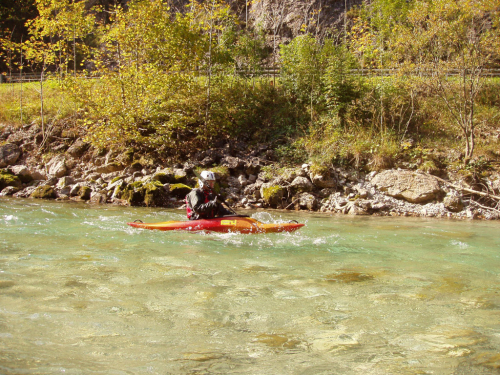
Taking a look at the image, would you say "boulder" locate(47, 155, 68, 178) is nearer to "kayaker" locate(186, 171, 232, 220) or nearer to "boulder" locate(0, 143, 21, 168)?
"boulder" locate(0, 143, 21, 168)

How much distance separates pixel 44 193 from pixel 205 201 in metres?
6.94

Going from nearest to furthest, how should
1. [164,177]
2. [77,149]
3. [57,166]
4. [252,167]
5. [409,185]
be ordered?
[409,185], [164,177], [252,167], [57,166], [77,149]

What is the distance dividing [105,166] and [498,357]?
12095 millimetres

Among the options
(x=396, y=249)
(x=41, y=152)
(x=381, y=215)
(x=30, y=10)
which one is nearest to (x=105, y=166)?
(x=41, y=152)

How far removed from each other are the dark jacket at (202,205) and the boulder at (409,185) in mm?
5587

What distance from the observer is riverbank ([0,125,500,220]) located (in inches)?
392

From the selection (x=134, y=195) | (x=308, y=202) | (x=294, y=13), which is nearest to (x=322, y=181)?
(x=308, y=202)

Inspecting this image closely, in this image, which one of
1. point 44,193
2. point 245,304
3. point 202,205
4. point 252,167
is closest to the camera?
point 245,304

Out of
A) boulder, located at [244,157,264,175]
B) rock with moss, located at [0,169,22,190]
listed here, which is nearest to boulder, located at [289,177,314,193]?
boulder, located at [244,157,264,175]

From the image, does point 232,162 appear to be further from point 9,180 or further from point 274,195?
point 9,180

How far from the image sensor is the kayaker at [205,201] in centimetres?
654

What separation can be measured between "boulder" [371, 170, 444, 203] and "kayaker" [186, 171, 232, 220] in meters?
5.59

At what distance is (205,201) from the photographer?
22.0 feet

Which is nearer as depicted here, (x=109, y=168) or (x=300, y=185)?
(x=300, y=185)
